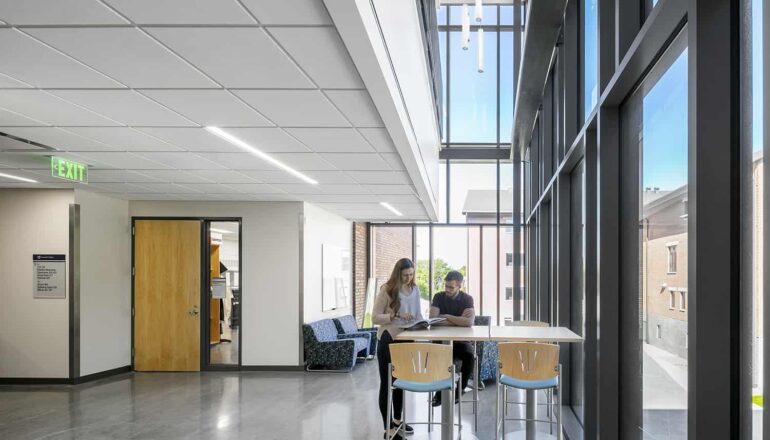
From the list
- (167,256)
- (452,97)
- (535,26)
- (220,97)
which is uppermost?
(452,97)

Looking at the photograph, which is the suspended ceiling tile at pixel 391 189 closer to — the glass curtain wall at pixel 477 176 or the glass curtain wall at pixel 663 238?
the glass curtain wall at pixel 663 238

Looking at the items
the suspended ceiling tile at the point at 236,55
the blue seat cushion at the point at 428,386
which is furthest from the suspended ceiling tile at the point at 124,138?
the blue seat cushion at the point at 428,386

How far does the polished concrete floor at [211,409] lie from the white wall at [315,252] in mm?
1295

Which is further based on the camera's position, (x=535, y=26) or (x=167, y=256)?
(x=167, y=256)

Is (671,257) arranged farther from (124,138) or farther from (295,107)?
(124,138)

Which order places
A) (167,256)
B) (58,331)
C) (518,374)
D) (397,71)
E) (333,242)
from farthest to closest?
(333,242) → (167,256) → (58,331) → (518,374) → (397,71)

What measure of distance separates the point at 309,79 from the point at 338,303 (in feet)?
28.7

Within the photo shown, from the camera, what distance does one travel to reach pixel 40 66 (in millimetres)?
3436

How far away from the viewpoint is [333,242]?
12.0 meters

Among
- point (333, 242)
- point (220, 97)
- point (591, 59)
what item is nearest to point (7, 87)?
point (220, 97)

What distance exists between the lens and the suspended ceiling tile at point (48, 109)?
13.1 ft

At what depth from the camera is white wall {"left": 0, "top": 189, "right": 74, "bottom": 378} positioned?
8617 mm

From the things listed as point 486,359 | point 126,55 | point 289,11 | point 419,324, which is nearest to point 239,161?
point 419,324

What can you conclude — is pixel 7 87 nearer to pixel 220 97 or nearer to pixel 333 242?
pixel 220 97
